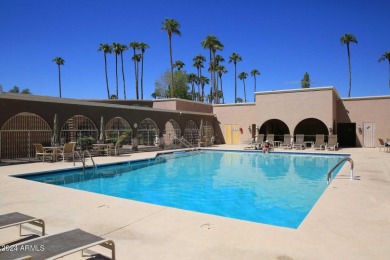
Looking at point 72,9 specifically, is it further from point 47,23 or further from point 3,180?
point 3,180

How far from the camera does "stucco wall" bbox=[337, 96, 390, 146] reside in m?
22.4

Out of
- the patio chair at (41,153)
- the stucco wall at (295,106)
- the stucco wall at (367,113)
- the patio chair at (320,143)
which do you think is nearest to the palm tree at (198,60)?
the stucco wall at (295,106)

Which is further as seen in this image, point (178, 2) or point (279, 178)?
point (178, 2)

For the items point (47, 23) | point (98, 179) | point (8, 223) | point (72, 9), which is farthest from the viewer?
point (47, 23)

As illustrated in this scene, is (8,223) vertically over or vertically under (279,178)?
over

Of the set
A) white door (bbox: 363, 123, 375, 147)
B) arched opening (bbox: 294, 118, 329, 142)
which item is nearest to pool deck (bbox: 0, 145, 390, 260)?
white door (bbox: 363, 123, 375, 147)

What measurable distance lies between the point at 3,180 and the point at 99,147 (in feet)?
26.5

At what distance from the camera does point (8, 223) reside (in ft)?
11.9

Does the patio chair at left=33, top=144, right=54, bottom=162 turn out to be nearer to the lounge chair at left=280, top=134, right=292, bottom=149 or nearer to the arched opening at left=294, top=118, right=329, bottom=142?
the lounge chair at left=280, top=134, right=292, bottom=149

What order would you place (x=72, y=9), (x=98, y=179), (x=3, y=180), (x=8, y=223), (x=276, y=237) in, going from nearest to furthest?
(x=8, y=223) < (x=276, y=237) < (x=3, y=180) < (x=98, y=179) < (x=72, y=9)

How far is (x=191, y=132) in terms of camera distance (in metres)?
26.9

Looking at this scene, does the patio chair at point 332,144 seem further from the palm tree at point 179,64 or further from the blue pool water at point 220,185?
the palm tree at point 179,64

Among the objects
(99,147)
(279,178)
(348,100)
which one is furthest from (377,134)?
(99,147)

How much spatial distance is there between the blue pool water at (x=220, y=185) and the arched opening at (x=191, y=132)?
10.3m
